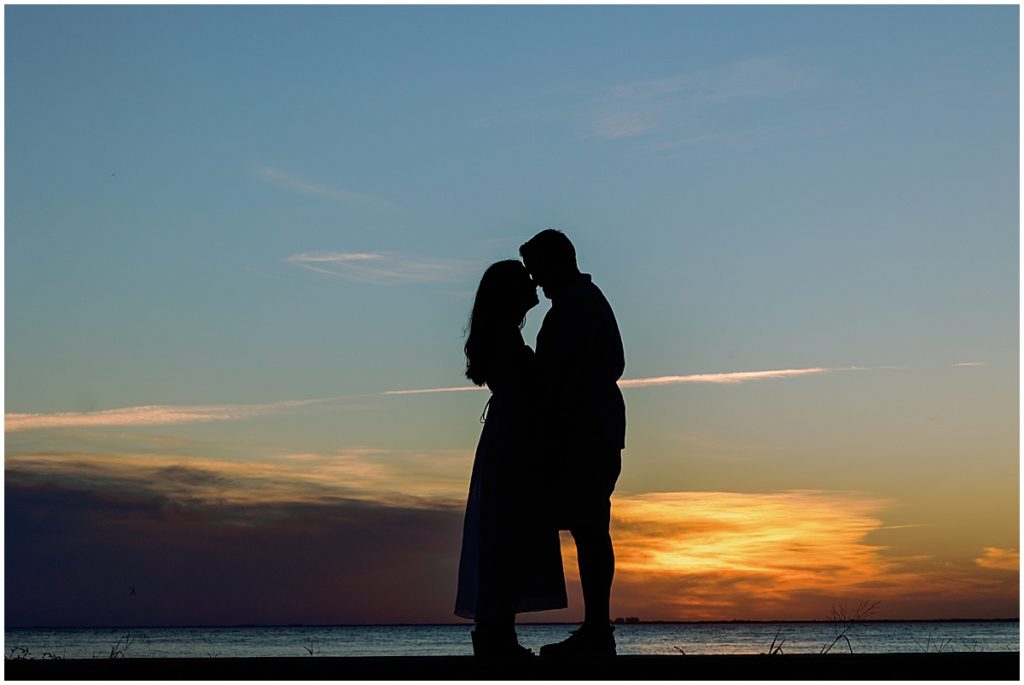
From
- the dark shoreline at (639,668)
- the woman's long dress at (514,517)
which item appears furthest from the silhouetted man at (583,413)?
the dark shoreline at (639,668)

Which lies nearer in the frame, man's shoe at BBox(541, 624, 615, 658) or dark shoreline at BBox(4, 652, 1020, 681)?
dark shoreline at BBox(4, 652, 1020, 681)

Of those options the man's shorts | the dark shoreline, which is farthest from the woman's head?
the dark shoreline

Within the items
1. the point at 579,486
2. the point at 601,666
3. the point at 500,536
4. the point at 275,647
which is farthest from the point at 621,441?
the point at 275,647

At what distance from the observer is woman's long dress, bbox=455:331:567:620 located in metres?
5.88

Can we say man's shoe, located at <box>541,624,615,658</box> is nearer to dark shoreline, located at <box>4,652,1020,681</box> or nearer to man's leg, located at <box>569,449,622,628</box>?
man's leg, located at <box>569,449,622,628</box>

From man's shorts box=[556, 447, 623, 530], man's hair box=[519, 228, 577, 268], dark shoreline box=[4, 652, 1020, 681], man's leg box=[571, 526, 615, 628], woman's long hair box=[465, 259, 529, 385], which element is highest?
man's hair box=[519, 228, 577, 268]

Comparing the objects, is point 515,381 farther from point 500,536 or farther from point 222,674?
point 222,674

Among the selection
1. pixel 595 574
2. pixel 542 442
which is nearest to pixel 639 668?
pixel 595 574

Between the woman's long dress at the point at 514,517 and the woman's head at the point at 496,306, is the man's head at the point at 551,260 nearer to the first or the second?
the woman's head at the point at 496,306

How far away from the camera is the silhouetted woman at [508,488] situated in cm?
587

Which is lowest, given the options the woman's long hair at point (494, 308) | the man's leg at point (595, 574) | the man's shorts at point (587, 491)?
the man's leg at point (595, 574)

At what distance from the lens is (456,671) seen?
201 inches

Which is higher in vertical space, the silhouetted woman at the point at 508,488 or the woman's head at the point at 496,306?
the woman's head at the point at 496,306

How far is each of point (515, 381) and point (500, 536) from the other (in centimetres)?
79
